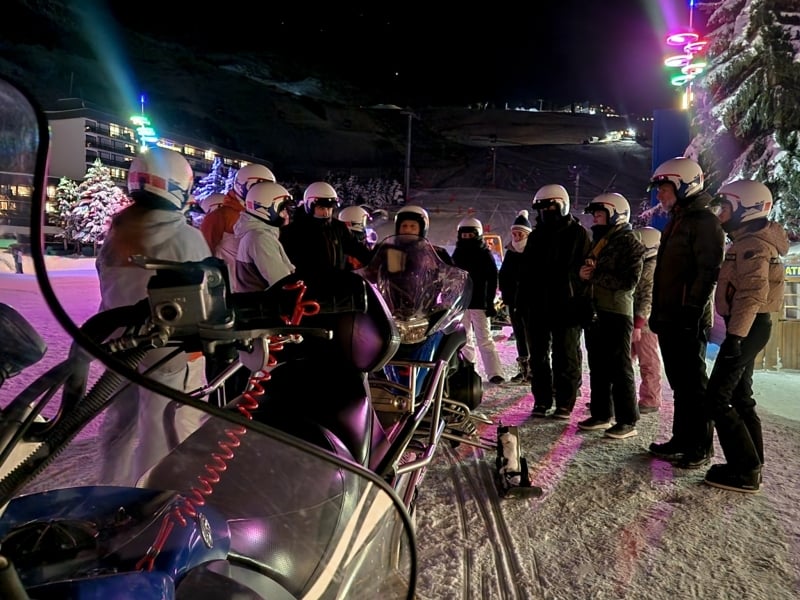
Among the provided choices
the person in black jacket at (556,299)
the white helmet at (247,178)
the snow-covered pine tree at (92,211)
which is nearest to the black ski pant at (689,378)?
the person in black jacket at (556,299)

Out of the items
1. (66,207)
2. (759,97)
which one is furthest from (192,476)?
(66,207)

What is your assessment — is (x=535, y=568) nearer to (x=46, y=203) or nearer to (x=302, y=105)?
(x=46, y=203)

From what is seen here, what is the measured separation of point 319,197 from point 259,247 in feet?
8.90

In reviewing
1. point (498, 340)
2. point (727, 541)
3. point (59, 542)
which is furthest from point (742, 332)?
point (498, 340)

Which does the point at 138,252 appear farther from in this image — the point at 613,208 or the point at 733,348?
the point at 613,208

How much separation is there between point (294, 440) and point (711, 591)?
2542 mm

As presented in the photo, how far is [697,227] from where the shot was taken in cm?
396

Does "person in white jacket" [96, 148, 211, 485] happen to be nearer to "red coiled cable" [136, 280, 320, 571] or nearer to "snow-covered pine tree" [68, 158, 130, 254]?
"red coiled cable" [136, 280, 320, 571]

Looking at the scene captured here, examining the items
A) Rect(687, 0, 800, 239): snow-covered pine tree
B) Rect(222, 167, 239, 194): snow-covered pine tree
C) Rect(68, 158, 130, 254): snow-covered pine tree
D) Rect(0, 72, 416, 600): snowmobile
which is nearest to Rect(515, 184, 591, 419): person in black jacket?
Rect(222, 167, 239, 194): snow-covered pine tree

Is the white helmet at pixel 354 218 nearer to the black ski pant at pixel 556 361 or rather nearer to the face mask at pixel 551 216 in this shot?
the face mask at pixel 551 216

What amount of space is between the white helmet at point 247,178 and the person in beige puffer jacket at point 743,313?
13.0ft

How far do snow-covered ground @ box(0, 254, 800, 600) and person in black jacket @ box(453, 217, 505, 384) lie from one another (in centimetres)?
234

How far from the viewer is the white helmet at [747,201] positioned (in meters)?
3.60

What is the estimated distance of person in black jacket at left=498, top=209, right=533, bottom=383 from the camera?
23.1ft
